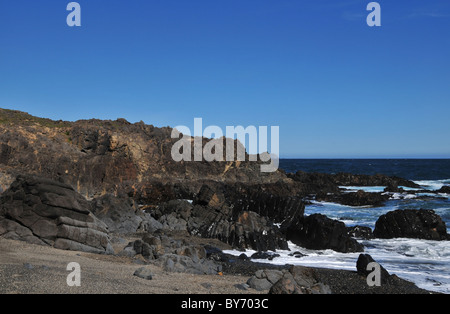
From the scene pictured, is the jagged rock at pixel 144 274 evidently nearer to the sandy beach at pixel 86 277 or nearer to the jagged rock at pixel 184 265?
the sandy beach at pixel 86 277

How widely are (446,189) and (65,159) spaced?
43.5 meters

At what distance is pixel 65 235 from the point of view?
1435 centimetres

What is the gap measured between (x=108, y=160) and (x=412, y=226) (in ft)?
87.0

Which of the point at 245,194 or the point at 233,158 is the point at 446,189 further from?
the point at 245,194

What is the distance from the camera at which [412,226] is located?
76.5 ft

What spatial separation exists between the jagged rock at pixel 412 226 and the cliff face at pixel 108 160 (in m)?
19.6

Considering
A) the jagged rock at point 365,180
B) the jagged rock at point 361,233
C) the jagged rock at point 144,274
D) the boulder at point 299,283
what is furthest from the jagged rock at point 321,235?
the jagged rock at point 365,180

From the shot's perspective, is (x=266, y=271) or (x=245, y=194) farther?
(x=245, y=194)

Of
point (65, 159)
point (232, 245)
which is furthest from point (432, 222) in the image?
point (65, 159)

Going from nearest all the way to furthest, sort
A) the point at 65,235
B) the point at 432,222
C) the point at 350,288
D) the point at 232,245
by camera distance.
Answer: the point at 350,288, the point at 65,235, the point at 232,245, the point at 432,222

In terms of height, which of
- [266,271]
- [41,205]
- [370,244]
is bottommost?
[370,244]

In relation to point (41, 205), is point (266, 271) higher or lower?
lower

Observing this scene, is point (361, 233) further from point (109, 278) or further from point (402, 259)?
point (109, 278)
